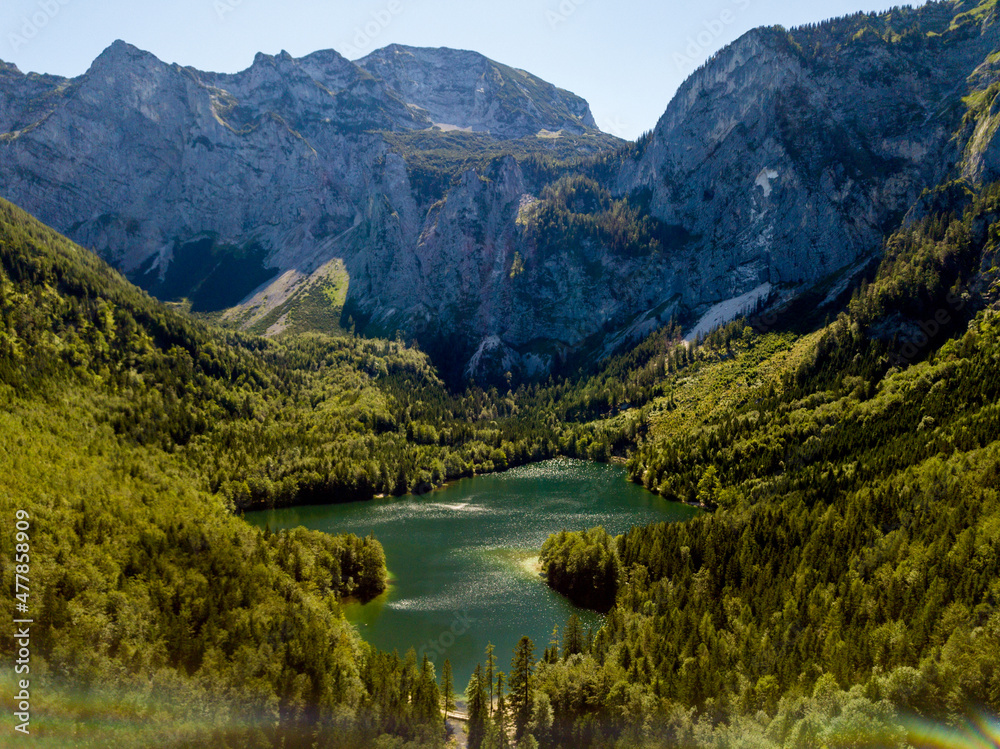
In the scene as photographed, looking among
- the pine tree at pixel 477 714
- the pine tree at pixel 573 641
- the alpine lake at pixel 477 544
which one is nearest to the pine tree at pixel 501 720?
the pine tree at pixel 477 714

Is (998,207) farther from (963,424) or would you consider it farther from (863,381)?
(963,424)

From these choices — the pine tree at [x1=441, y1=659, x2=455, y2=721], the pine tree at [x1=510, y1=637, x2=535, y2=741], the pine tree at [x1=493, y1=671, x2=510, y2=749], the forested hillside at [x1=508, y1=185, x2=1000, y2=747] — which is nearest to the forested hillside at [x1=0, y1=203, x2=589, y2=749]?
the pine tree at [x1=441, y1=659, x2=455, y2=721]

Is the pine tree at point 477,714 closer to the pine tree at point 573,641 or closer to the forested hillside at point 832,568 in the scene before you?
the forested hillside at point 832,568

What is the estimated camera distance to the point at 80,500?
78.7 metres

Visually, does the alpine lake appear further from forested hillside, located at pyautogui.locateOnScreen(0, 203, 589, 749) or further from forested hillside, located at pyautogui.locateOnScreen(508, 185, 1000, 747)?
forested hillside, located at pyautogui.locateOnScreen(508, 185, 1000, 747)

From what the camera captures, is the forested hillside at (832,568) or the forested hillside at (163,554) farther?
the forested hillside at (163,554)

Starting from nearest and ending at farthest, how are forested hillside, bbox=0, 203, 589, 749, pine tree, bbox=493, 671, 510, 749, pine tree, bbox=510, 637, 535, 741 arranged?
forested hillside, bbox=0, 203, 589, 749 → pine tree, bbox=493, 671, 510, 749 → pine tree, bbox=510, 637, 535, 741

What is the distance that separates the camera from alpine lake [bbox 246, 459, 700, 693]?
260ft

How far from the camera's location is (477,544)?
115m

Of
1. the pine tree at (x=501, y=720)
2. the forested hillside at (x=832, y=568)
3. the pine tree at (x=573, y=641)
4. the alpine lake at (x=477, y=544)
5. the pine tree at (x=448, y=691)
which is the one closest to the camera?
the forested hillside at (x=832, y=568)

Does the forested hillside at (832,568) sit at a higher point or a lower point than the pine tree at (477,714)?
higher

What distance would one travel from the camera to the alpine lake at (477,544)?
79375 millimetres

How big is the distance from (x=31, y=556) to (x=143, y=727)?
24279 mm

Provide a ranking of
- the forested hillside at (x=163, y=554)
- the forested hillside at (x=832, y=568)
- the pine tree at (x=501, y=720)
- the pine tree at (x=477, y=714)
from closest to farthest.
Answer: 1. the forested hillside at (x=832, y=568)
2. the forested hillside at (x=163, y=554)
3. the pine tree at (x=501, y=720)
4. the pine tree at (x=477, y=714)
